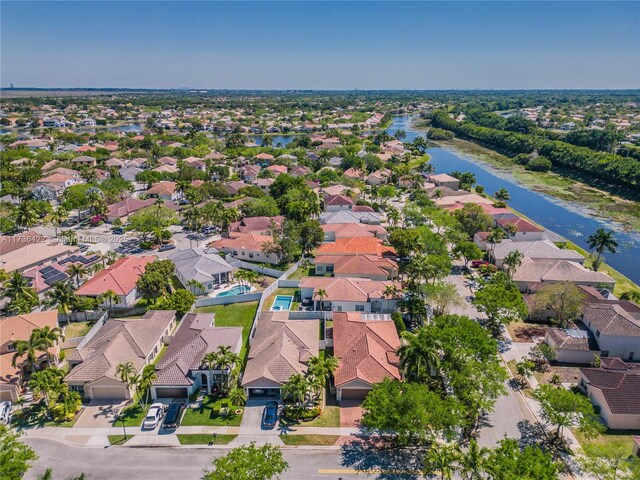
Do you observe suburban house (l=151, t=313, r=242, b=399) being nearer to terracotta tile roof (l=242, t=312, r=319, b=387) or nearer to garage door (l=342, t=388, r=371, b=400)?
terracotta tile roof (l=242, t=312, r=319, b=387)

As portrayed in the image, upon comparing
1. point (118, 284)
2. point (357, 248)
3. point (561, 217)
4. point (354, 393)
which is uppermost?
point (118, 284)

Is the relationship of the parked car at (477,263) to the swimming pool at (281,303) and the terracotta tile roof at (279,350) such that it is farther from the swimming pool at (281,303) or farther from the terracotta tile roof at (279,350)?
the terracotta tile roof at (279,350)

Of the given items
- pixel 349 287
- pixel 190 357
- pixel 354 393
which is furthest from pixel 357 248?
pixel 190 357

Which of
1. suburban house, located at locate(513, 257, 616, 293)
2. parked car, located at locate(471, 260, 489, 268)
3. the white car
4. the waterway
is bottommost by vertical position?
the waterway

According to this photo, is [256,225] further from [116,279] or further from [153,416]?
[153,416]

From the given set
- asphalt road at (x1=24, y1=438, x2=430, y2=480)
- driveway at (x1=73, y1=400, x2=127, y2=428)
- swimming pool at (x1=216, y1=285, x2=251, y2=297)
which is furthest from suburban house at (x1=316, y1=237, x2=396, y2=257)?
driveway at (x1=73, y1=400, x2=127, y2=428)

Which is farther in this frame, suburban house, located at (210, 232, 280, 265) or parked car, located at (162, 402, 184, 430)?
suburban house, located at (210, 232, 280, 265)
